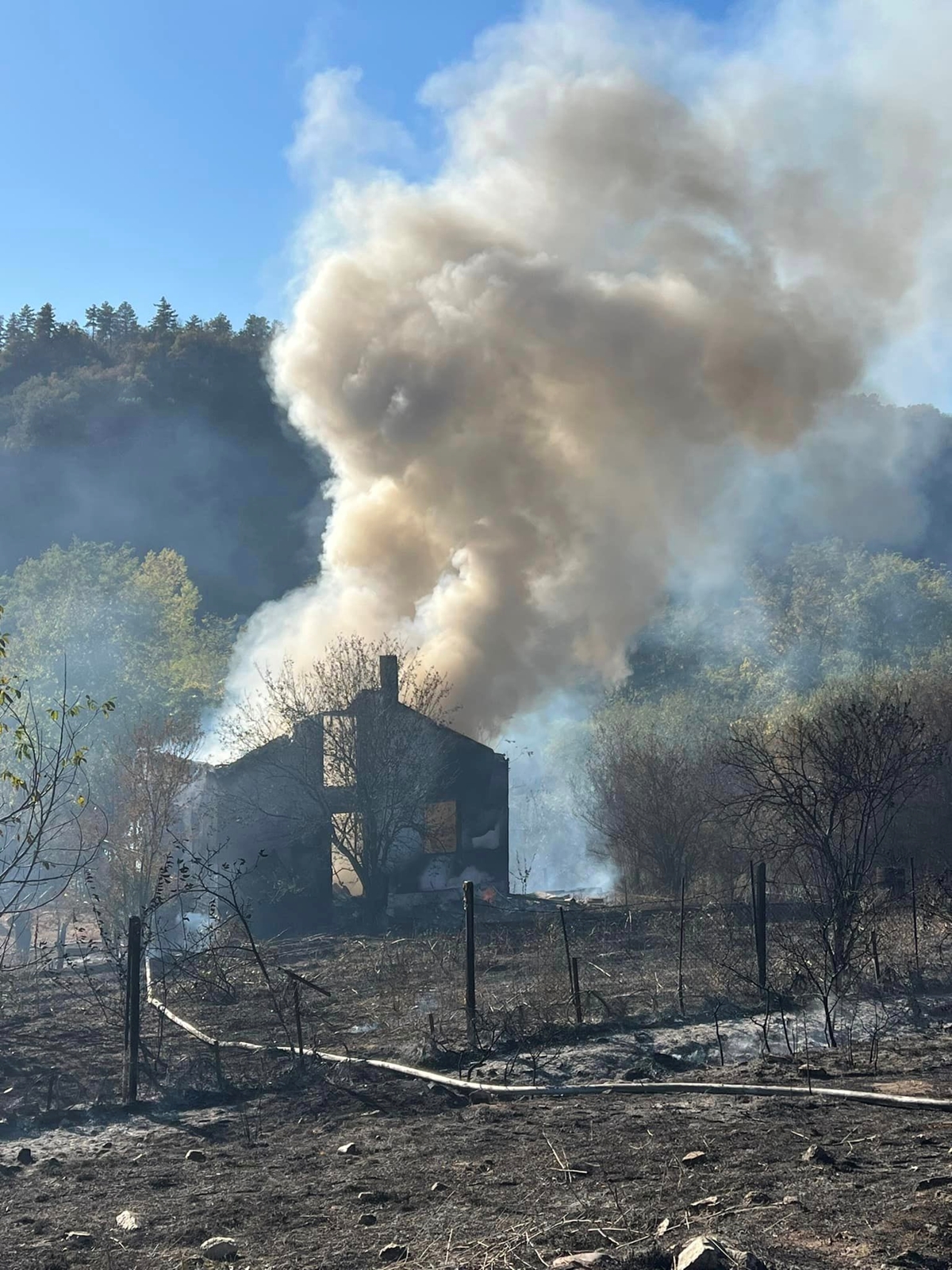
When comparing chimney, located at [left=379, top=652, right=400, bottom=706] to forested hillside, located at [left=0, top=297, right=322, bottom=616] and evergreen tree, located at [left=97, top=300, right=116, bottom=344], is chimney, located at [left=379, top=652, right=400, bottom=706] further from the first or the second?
evergreen tree, located at [left=97, top=300, right=116, bottom=344]

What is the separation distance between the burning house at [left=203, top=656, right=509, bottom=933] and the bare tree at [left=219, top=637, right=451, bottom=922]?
0.09 ft

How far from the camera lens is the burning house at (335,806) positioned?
30703 millimetres

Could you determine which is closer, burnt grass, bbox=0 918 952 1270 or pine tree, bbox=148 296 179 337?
burnt grass, bbox=0 918 952 1270

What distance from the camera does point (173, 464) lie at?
329 feet

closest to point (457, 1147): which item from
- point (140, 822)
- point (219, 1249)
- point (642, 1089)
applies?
point (642, 1089)

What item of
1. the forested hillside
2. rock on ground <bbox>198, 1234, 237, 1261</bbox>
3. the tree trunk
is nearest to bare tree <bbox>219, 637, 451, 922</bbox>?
the tree trunk

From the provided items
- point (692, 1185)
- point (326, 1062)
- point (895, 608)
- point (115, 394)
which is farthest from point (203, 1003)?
point (115, 394)

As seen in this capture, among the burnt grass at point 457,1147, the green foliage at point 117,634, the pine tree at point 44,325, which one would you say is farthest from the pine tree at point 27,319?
the burnt grass at point 457,1147

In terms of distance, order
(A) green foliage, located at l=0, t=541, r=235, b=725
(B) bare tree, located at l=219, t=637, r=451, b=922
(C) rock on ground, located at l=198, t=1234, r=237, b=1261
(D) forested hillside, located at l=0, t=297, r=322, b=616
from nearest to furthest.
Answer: (C) rock on ground, located at l=198, t=1234, r=237, b=1261 < (B) bare tree, located at l=219, t=637, r=451, b=922 < (A) green foliage, located at l=0, t=541, r=235, b=725 < (D) forested hillside, located at l=0, t=297, r=322, b=616

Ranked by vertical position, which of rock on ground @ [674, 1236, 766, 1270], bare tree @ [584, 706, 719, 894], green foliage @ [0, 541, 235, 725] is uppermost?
green foliage @ [0, 541, 235, 725]

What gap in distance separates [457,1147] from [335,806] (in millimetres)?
22820

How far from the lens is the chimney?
31234 millimetres

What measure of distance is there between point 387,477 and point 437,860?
1214cm

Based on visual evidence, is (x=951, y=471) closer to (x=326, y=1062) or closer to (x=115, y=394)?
(x=115, y=394)
